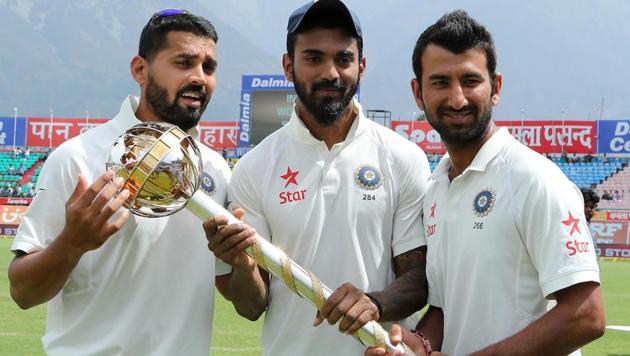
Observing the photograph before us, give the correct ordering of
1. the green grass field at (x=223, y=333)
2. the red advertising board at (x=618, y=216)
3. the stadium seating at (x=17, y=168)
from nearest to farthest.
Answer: the green grass field at (x=223, y=333) → the red advertising board at (x=618, y=216) → the stadium seating at (x=17, y=168)

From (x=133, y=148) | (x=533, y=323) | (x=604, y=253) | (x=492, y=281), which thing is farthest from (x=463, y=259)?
(x=604, y=253)

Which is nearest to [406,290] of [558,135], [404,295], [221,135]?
[404,295]

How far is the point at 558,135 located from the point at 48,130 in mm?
28807

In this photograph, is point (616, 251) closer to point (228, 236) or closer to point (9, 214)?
point (9, 214)

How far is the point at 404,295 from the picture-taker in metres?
3.46

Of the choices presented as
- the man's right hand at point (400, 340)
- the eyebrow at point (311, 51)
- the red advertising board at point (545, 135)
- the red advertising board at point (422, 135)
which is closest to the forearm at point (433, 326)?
the man's right hand at point (400, 340)

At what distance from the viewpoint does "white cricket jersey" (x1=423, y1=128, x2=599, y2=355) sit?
2916 millimetres

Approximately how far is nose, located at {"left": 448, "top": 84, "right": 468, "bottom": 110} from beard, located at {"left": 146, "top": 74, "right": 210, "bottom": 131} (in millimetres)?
1112

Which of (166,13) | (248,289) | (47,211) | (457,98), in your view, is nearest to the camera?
(457,98)

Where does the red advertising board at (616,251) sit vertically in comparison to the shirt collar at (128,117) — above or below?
below

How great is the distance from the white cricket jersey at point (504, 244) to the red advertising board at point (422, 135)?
40.6 metres

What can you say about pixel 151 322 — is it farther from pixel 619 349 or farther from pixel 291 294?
pixel 619 349

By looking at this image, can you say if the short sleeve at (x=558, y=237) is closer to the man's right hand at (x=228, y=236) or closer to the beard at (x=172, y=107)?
the man's right hand at (x=228, y=236)

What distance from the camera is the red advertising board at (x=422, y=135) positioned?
43.8 meters
